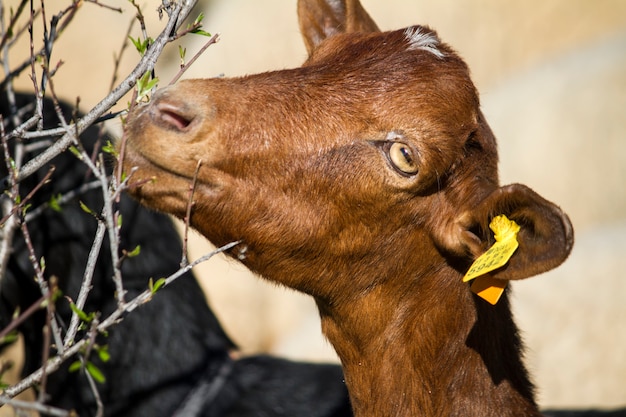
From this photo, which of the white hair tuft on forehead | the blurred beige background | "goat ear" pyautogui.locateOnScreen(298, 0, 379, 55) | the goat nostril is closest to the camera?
the goat nostril

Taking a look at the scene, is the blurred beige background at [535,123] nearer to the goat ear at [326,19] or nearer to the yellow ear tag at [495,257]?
the goat ear at [326,19]

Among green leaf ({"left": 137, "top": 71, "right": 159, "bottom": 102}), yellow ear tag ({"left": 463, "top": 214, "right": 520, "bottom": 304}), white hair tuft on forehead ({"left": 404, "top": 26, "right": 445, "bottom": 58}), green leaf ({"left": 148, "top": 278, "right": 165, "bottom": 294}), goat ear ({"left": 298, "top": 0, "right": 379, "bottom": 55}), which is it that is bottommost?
green leaf ({"left": 148, "top": 278, "right": 165, "bottom": 294})

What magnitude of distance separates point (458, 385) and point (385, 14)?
708cm

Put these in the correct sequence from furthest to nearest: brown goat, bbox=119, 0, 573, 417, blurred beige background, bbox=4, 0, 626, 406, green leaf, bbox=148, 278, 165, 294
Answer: blurred beige background, bbox=4, 0, 626, 406 < brown goat, bbox=119, 0, 573, 417 < green leaf, bbox=148, 278, 165, 294

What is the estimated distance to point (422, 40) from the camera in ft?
11.2

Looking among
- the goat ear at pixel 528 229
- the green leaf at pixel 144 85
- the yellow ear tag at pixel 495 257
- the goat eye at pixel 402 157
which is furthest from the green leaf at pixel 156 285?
the goat ear at pixel 528 229

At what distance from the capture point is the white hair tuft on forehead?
11.1 ft

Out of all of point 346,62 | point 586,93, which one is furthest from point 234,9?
point 346,62

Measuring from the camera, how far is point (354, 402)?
3635mm

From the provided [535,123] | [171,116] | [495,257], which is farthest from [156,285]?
[535,123]

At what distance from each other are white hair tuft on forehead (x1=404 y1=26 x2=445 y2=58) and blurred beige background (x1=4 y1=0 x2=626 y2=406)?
153 inches

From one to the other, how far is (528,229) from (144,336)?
8.00 ft

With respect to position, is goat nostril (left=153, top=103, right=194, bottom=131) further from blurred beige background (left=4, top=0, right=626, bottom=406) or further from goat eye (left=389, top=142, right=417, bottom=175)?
A: blurred beige background (left=4, top=0, right=626, bottom=406)

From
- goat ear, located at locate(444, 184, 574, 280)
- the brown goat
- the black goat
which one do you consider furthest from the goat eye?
the black goat
